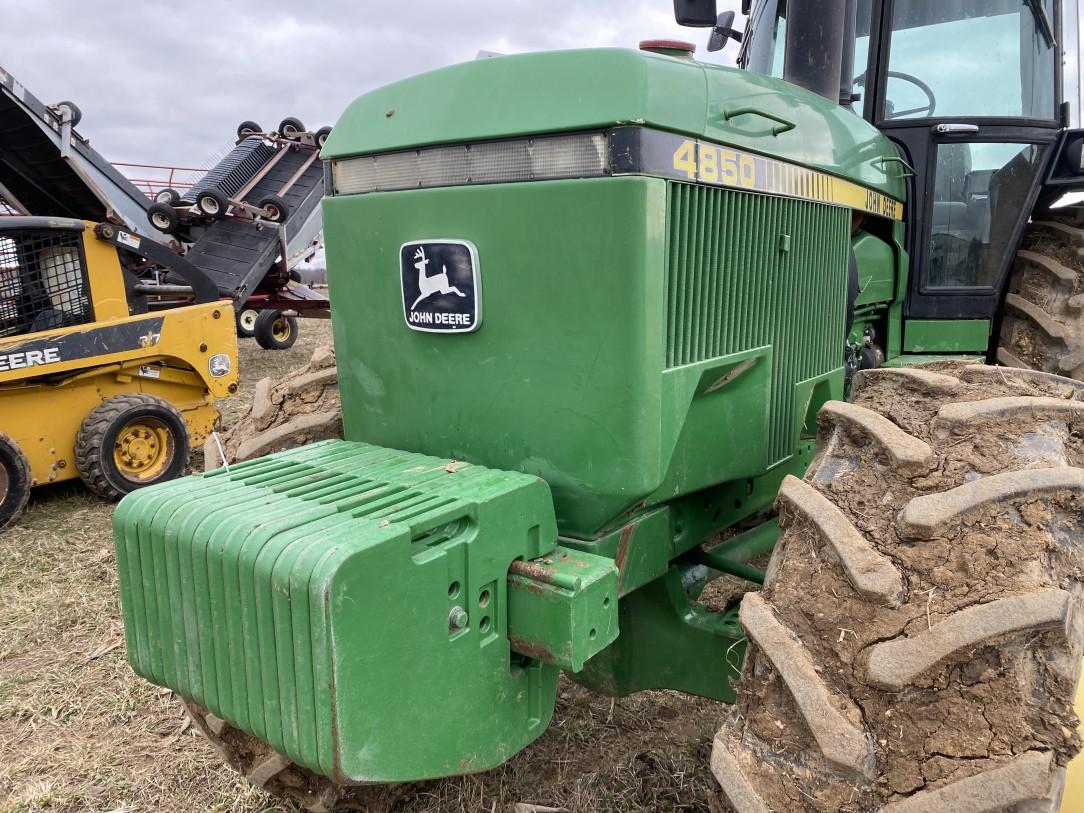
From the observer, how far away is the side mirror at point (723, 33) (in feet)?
12.7

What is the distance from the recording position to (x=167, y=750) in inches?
110

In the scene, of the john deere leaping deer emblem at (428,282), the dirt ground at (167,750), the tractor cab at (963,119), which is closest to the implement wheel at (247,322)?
the dirt ground at (167,750)

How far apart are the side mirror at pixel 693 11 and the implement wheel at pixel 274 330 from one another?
8706 millimetres

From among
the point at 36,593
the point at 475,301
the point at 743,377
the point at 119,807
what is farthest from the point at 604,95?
the point at 36,593

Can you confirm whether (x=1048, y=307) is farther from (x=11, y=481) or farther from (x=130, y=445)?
(x=11, y=481)

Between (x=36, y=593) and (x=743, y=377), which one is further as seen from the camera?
(x=36, y=593)

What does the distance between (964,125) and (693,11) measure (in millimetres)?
1249

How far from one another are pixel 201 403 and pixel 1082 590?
557 centimetres

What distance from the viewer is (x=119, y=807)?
2543mm

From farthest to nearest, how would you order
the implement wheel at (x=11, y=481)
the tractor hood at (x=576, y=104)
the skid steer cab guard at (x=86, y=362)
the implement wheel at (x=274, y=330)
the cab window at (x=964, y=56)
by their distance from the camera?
the implement wheel at (x=274, y=330)
the skid steer cab guard at (x=86, y=362)
the implement wheel at (x=11, y=481)
the cab window at (x=964, y=56)
the tractor hood at (x=576, y=104)

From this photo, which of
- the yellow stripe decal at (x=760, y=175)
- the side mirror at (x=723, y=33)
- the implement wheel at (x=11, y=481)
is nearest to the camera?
the yellow stripe decal at (x=760, y=175)

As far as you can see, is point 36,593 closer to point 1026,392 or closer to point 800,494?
point 800,494

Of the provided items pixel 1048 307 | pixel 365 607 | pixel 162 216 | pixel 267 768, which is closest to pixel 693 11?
pixel 1048 307

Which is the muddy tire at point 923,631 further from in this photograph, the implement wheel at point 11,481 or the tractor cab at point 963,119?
the implement wheel at point 11,481
